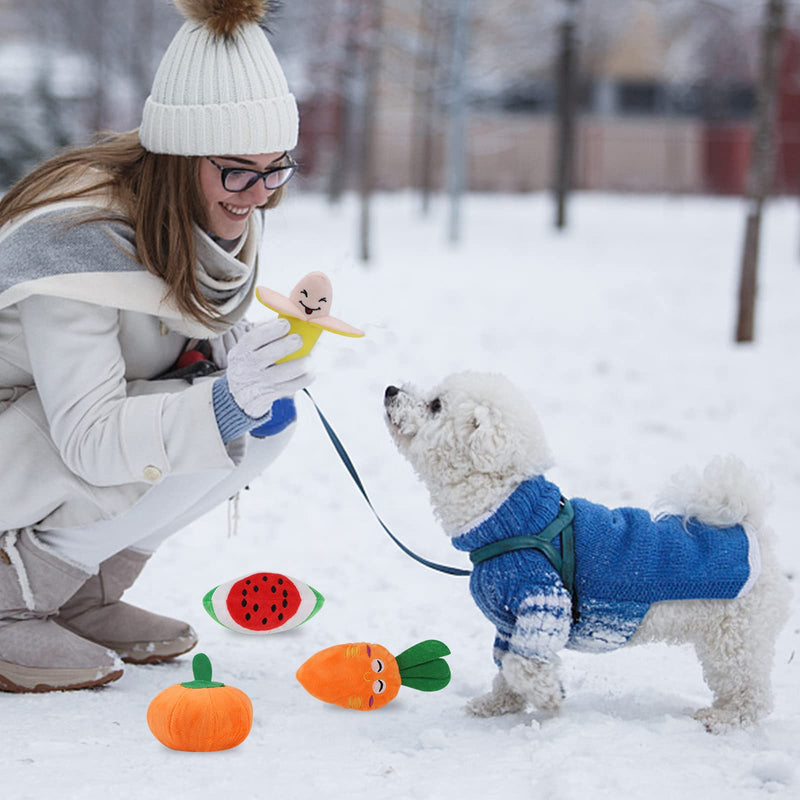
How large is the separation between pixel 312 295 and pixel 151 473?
0.56 m

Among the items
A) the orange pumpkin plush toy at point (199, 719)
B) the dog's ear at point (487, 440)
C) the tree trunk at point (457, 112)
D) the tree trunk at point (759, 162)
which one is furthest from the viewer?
the tree trunk at point (457, 112)

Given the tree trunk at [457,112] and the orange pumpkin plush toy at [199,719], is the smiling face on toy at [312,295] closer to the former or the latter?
the orange pumpkin plush toy at [199,719]

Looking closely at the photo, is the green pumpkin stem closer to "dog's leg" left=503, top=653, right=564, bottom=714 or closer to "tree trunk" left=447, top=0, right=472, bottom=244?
"dog's leg" left=503, top=653, right=564, bottom=714

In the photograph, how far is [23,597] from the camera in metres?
2.61

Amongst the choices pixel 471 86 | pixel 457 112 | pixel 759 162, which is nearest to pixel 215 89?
pixel 759 162

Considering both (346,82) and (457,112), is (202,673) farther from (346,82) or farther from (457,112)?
(346,82)

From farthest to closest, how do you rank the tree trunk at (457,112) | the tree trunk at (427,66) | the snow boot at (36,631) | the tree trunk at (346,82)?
the tree trunk at (427,66)
the tree trunk at (346,82)
the tree trunk at (457,112)
the snow boot at (36,631)

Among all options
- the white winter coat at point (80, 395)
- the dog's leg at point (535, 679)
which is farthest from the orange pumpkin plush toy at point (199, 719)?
the dog's leg at point (535, 679)

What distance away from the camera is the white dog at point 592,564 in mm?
2420

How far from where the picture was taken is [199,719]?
7.33 feet

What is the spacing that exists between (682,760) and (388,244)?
12083 millimetres

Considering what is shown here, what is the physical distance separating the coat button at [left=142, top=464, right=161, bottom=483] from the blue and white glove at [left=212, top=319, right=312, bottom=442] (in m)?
0.17

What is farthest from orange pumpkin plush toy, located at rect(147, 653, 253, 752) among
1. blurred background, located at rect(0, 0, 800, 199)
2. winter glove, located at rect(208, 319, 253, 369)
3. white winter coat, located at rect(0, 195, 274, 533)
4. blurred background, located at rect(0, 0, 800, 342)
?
blurred background, located at rect(0, 0, 800, 199)

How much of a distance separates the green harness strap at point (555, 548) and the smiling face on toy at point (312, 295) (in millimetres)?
686
